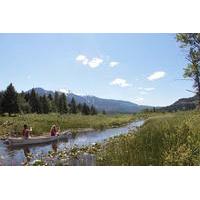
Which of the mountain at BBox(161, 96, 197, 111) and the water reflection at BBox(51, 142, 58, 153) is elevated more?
the mountain at BBox(161, 96, 197, 111)

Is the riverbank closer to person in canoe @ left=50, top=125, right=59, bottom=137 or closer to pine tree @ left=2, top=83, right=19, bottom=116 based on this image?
person in canoe @ left=50, top=125, right=59, bottom=137

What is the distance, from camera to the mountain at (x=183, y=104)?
46.0ft

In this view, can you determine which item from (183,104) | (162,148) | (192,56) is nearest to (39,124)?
(183,104)

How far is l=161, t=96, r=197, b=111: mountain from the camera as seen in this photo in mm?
14016

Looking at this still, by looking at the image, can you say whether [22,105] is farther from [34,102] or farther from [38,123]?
[38,123]

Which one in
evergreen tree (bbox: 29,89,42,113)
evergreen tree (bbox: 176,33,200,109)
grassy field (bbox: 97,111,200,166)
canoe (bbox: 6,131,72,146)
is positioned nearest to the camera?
grassy field (bbox: 97,111,200,166)

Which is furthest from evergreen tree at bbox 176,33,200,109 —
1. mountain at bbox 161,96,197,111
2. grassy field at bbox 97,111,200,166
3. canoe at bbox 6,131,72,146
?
canoe at bbox 6,131,72,146

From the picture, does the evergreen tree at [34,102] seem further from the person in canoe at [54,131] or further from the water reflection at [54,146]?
the water reflection at [54,146]

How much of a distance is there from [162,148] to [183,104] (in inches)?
185

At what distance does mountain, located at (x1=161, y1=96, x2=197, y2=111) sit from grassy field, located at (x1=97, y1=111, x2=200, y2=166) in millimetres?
2870
